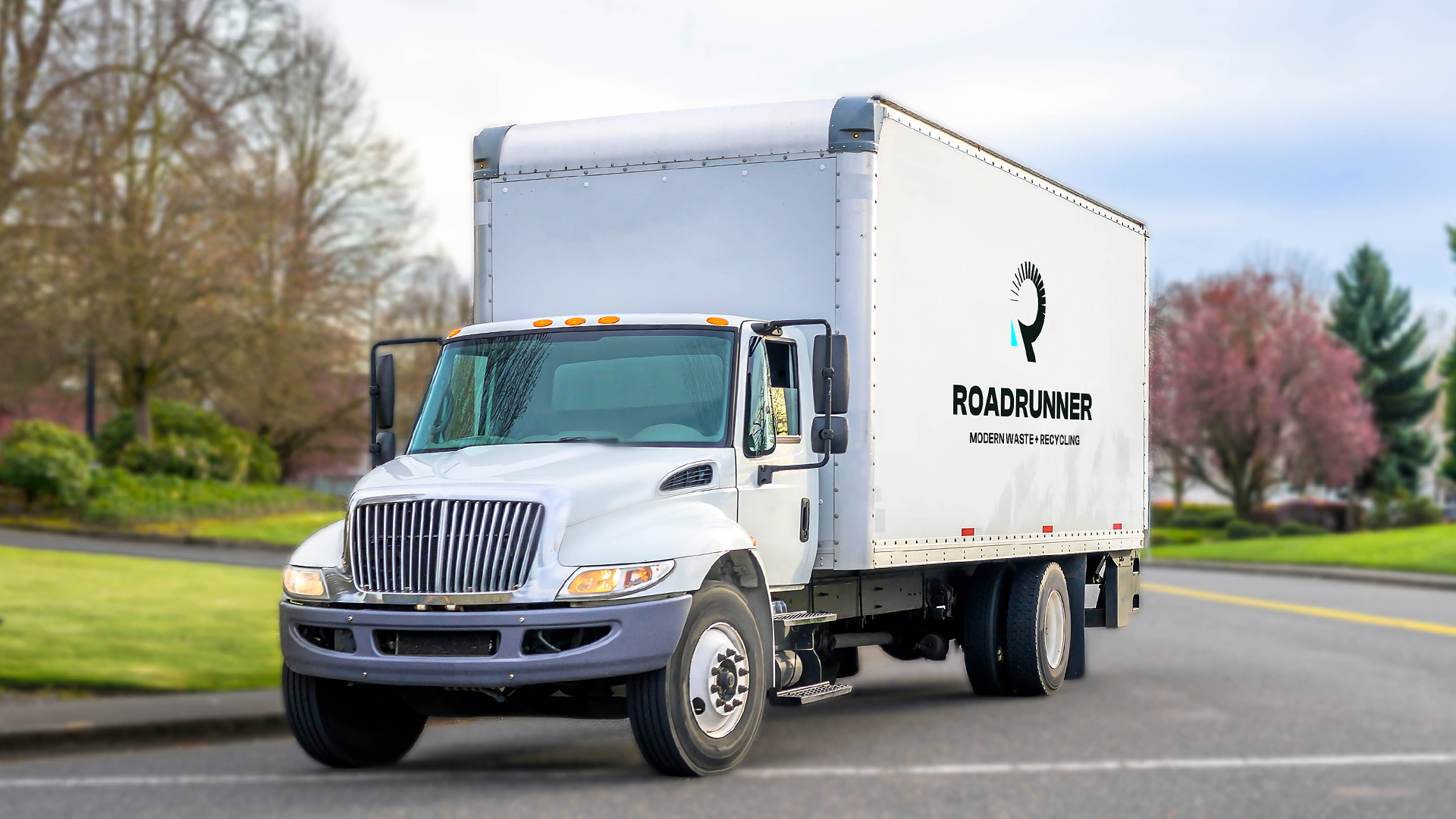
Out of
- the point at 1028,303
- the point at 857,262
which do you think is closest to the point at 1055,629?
the point at 1028,303

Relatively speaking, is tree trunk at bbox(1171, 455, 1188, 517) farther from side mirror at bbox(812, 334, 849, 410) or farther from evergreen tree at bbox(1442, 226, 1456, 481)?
side mirror at bbox(812, 334, 849, 410)

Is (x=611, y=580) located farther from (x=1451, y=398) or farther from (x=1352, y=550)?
(x=1451, y=398)

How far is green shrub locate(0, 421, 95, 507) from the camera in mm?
38312

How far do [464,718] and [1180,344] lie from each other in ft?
213

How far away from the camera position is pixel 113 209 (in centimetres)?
3819

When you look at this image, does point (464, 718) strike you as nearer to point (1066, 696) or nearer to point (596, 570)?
point (596, 570)

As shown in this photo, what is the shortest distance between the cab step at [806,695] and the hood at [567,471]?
→ 1106 millimetres

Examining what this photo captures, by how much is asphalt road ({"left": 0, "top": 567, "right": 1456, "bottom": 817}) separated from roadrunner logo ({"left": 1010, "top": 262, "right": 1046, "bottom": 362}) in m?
2.91

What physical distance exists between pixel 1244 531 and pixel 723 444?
2679 inches

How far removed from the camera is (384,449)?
8500mm

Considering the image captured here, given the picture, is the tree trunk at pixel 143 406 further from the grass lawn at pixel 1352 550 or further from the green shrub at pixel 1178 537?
the green shrub at pixel 1178 537

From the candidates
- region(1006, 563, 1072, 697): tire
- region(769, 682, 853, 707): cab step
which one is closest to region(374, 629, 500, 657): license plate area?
region(769, 682, 853, 707): cab step

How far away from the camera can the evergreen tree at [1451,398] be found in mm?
78438

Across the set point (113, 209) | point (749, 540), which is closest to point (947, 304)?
point (749, 540)
